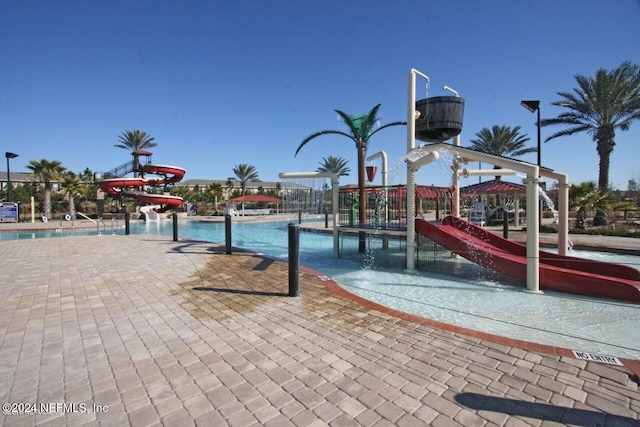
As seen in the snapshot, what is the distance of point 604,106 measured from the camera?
1773 cm

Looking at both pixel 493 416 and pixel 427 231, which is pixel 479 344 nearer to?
pixel 493 416

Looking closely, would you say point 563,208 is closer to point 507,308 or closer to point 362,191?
point 507,308

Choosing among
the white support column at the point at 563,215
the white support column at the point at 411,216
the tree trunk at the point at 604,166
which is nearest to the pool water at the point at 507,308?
the white support column at the point at 411,216

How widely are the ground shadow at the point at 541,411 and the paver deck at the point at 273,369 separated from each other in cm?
1

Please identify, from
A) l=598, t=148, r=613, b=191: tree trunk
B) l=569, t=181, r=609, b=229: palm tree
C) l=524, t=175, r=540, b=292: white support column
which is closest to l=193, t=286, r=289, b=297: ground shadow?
l=524, t=175, r=540, b=292: white support column

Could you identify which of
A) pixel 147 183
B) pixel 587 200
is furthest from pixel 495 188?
pixel 147 183

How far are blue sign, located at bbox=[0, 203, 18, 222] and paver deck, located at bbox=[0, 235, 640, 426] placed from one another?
93.7 ft

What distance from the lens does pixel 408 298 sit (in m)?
5.86

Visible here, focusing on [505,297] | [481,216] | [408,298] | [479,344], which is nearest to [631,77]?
[481,216]

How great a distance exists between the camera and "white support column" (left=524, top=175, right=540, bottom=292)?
20.1ft

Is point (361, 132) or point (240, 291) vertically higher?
point (361, 132)

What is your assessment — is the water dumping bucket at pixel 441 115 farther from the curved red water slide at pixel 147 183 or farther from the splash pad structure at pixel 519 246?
the curved red water slide at pixel 147 183

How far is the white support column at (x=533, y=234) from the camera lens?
20.1 ft

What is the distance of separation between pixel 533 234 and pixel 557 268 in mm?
969
